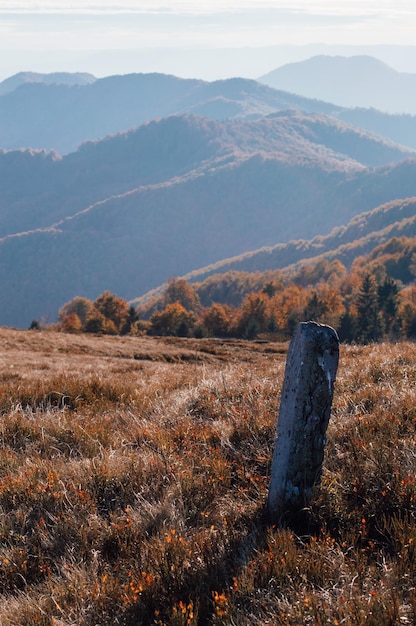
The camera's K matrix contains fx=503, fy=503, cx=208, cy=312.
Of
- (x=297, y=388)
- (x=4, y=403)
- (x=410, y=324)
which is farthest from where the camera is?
(x=410, y=324)

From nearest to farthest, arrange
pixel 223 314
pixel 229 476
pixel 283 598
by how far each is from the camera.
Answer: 1. pixel 283 598
2. pixel 229 476
3. pixel 223 314

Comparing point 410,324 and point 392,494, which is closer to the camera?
point 392,494

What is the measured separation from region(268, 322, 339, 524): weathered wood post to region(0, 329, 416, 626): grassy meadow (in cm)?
19

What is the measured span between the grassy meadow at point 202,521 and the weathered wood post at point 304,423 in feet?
0.63

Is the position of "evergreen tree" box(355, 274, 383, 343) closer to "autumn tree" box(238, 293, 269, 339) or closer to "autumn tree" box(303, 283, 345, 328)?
"autumn tree" box(303, 283, 345, 328)

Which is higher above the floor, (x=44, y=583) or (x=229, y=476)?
(x=229, y=476)

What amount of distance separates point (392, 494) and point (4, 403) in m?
6.14

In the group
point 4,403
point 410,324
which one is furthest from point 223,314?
point 4,403

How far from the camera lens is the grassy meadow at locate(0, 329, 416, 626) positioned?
344cm

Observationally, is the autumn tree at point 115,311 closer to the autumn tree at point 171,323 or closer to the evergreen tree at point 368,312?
the autumn tree at point 171,323

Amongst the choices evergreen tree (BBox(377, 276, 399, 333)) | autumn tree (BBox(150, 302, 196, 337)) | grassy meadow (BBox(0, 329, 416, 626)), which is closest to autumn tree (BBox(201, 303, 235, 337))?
autumn tree (BBox(150, 302, 196, 337))

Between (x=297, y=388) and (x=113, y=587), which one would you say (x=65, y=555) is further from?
(x=297, y=388)

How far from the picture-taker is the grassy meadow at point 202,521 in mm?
3441

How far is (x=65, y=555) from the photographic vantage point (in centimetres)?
411
